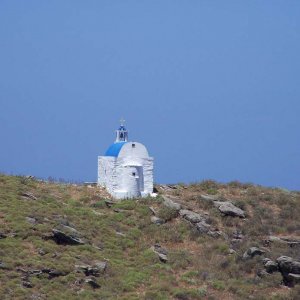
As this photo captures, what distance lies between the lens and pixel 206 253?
39406 mm

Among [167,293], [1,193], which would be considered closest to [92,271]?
[167,293]

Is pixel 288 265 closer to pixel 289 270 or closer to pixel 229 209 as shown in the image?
pixel 289 270

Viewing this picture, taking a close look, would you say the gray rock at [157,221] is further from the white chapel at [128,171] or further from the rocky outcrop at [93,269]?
the rocky outcrop at [93,269]

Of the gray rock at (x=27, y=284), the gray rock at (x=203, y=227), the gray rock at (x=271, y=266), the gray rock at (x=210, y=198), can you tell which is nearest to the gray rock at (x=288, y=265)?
the gray rock at (x=271, y=266)

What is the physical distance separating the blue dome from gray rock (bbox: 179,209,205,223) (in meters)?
6.12

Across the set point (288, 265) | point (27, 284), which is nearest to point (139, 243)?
point (288, 265)

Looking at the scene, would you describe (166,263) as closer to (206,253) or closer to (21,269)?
(206,253)

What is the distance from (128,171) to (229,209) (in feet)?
22.4

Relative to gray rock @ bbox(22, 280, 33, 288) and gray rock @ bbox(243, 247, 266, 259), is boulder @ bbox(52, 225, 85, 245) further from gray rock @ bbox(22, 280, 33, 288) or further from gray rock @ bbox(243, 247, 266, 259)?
gray rock @ bbox(243, 247, 266, 259)

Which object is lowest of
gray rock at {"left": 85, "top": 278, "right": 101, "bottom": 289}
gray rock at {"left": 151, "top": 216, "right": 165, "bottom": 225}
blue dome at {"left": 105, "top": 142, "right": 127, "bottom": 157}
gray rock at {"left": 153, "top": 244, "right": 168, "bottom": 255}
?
gray rock at {"left": 85, "top": 278, "right": 101, "bottom": 289}

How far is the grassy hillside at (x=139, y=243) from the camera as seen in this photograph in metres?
33.8

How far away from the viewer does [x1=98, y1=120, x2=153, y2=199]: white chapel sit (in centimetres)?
4662

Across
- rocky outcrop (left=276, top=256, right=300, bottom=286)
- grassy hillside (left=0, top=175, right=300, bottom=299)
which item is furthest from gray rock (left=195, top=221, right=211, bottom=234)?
rocky outcrop (left=276, top=256, right=300, bottom=286)

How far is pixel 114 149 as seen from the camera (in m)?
47.8
